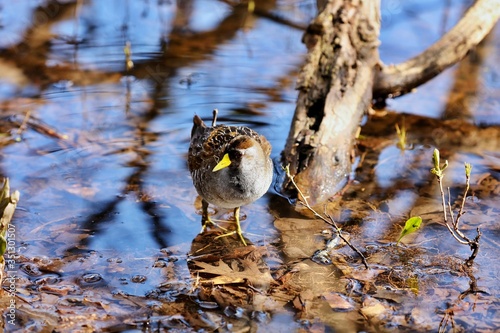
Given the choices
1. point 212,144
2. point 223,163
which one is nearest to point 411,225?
point 223,163

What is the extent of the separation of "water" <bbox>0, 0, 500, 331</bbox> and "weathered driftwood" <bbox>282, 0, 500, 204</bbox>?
0.38 meters

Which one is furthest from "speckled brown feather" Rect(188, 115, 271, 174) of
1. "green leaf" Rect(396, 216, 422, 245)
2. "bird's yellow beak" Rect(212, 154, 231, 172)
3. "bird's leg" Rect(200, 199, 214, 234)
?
"green leaf" Rect(396, 216, 422, 245)

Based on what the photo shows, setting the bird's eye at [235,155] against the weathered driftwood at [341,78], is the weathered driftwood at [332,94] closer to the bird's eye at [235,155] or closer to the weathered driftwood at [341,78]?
the weathered driftwood at [341,78]

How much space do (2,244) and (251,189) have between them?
187 centimetres

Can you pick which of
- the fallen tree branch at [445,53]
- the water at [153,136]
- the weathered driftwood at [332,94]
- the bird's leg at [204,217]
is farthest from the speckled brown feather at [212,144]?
the fallen tree branch at [445,53]

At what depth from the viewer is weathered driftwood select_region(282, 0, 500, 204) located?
21.0 ft

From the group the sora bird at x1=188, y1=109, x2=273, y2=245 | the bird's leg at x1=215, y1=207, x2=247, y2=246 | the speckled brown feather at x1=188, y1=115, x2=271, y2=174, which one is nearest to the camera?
the sora bird at x1=188, y1=109, x2=273, y2=245

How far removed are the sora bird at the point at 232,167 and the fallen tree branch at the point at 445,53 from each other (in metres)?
2.86

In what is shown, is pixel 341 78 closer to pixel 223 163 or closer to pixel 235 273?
pixel 223 163

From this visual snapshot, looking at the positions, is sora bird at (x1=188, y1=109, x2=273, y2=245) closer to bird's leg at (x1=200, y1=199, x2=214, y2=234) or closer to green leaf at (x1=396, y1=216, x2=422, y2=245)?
bird's leg at (x1=200, y1=199, x2=214, y2=234)

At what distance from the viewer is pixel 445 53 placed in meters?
7.85

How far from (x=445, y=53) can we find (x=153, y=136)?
3469mm

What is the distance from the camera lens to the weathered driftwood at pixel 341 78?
6.39 m

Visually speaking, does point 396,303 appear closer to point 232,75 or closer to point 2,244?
point 2,244
